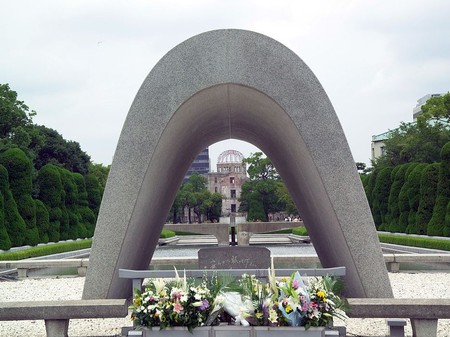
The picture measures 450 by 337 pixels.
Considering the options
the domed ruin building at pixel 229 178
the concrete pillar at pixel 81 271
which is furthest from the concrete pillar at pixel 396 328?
the domed ruin building at pixel 229 178

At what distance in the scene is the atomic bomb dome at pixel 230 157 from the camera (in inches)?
3719

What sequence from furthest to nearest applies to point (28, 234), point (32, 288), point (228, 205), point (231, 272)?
point (228, 205) → point (28, 234) → point (32, 288) → point (231, 272)

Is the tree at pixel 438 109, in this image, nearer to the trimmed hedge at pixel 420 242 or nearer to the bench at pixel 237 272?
the trimmed hedge at pixel 420 242

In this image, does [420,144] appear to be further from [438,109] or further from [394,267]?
[394,267]

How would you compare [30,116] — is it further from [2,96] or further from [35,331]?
[35,331]

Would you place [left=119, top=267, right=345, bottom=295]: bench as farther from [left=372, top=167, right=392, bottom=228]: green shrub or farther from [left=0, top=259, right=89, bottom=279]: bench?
[left=372, top=167, right=392, bottom=228]: green shrub

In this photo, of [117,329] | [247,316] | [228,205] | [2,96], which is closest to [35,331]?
[117,329]

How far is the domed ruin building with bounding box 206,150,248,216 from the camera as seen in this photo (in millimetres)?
86312

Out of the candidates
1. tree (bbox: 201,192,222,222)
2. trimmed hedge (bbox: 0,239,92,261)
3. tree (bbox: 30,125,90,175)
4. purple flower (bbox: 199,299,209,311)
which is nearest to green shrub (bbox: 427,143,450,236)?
trimmed hedge (bbox: 0,239,92,261)

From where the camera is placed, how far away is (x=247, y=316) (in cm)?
455

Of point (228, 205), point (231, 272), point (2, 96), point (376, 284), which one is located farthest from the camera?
point (228, 205)

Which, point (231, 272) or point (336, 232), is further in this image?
point (336, 232)

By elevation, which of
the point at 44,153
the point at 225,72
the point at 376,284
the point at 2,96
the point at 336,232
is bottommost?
the point at 376,284

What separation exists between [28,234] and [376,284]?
2113 centimetres
